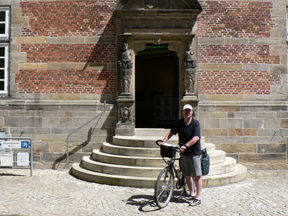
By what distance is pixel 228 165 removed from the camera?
291 inches

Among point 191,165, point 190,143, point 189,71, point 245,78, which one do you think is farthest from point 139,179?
point 245,78

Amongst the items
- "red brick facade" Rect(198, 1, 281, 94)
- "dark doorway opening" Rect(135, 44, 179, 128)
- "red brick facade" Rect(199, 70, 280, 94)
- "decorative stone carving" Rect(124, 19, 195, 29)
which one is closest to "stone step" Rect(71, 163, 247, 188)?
"red brick facade" Rect(199, 70, 280, 94)

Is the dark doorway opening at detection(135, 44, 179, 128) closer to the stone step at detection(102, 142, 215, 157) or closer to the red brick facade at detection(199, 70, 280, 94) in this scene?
the red brick facade at detection(199, 70, 280, 94)

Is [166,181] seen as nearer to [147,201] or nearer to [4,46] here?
[147,201]

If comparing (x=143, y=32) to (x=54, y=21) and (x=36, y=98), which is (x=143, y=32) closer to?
(x=54, y=21)

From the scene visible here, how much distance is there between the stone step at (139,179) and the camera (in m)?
6.55

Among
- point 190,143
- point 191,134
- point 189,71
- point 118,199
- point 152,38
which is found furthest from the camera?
point 152,38

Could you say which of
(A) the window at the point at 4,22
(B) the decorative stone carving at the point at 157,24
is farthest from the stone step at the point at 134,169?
(A) the window at the point at 4,22

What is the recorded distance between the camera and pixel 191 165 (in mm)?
5379

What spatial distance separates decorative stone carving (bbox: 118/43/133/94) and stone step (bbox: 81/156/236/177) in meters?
2.36

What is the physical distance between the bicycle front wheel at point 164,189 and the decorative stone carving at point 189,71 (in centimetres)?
377

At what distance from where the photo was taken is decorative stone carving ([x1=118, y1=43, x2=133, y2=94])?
8578 millimetres

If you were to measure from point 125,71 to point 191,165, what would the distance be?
4.12 meters

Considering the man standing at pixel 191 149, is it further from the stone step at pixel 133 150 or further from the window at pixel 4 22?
the window at pixel 4 22
